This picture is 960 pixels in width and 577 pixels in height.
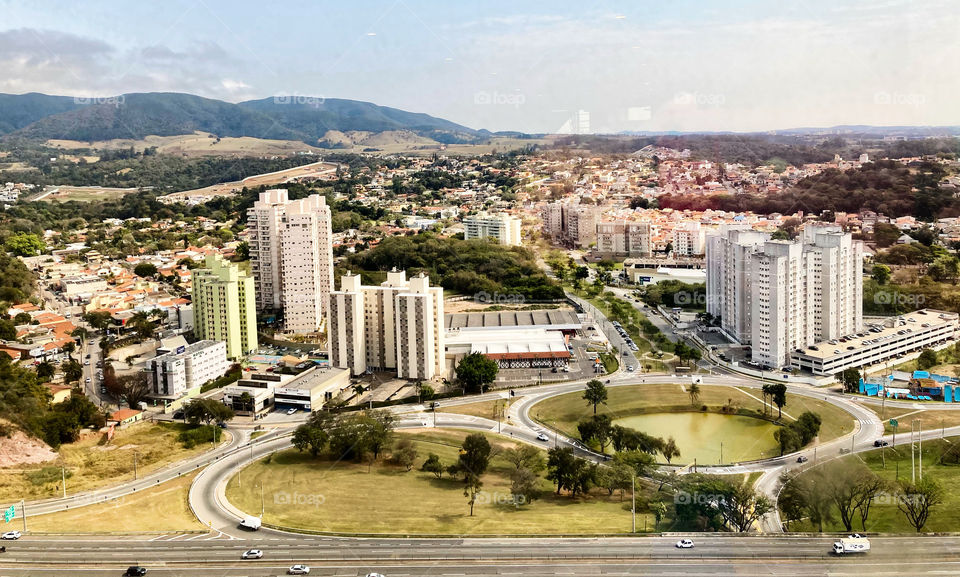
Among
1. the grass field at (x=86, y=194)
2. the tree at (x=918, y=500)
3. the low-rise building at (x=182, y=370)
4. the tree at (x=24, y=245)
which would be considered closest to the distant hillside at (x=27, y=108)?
the grass field at (x=86, y=194)

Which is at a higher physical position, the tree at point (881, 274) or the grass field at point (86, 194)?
the grass field at point (86, 194)

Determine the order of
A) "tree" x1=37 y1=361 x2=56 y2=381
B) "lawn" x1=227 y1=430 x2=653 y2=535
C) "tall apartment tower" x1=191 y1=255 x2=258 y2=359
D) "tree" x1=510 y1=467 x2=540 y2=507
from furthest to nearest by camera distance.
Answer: "tall apartment tower" x1=191 y1=255 x2=258 y2=359, "tree" x1=37 y1=361 x2=56 y2=381, "tree" x1=510 y1=467 x2=540 y2=507, "lawn" x1=227 y1=430 x2=653 y2=535

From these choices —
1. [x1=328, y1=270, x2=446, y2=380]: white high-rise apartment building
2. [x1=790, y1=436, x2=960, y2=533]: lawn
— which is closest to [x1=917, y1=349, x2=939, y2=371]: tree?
[x1=790, y1=436, x2=960, y2=533]: lawn

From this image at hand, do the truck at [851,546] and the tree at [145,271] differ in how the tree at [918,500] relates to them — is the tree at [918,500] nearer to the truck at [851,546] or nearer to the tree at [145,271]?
the truck at [851,546]

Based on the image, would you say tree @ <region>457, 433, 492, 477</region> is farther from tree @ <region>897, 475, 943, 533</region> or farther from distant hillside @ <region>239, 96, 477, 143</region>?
distant hillside @ <region>239, 96, 477, 143</region>

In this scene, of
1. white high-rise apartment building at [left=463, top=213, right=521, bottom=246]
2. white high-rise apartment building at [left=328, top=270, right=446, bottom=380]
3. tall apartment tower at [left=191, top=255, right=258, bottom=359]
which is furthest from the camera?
white high-rise apartment building at [left=463, top=213, right=521, bottom=246]

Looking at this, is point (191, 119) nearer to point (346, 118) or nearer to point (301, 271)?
point (346, 118)
